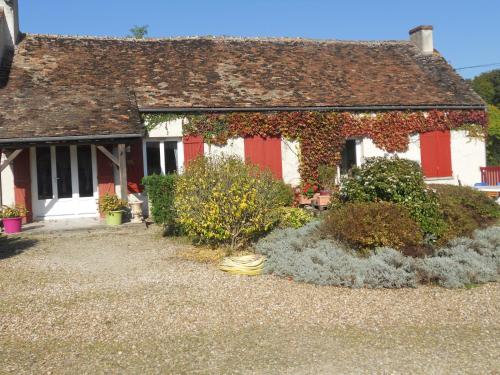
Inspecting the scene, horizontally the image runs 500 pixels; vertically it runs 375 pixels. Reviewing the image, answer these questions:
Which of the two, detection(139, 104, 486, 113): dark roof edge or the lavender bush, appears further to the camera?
detection(139, 104, 486, 113): dark roof edge

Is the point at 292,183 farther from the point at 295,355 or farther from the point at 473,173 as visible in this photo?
the point at 295,355

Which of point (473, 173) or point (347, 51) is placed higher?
point (347, 51)

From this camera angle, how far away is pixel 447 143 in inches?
639

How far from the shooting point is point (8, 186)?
12.6 meters

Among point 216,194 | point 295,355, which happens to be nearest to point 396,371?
point 295,355

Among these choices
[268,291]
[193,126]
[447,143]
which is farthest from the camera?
[447,143]

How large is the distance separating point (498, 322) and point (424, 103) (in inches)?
464

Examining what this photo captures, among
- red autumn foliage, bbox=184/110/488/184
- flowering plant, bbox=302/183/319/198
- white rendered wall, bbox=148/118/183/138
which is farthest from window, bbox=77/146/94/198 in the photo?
flowering plant, bbox=302/183/319/198

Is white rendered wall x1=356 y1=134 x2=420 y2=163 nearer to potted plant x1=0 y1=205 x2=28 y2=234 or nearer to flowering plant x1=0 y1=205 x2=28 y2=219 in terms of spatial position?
flowering plant x1=0 y1=205 x2=28 y2=219

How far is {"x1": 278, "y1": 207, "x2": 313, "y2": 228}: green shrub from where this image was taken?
9.64 metres

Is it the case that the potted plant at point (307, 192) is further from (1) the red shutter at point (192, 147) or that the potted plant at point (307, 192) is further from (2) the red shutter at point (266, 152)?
(1) the red shutter at point (192, 147)

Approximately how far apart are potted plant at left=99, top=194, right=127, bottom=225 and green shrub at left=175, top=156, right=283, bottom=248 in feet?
11.6

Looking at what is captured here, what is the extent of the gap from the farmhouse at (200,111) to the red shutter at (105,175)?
4 centimetres

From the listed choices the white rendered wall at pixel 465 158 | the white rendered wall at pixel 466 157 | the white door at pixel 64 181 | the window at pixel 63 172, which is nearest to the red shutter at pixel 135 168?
the white door at pixel 64 181
